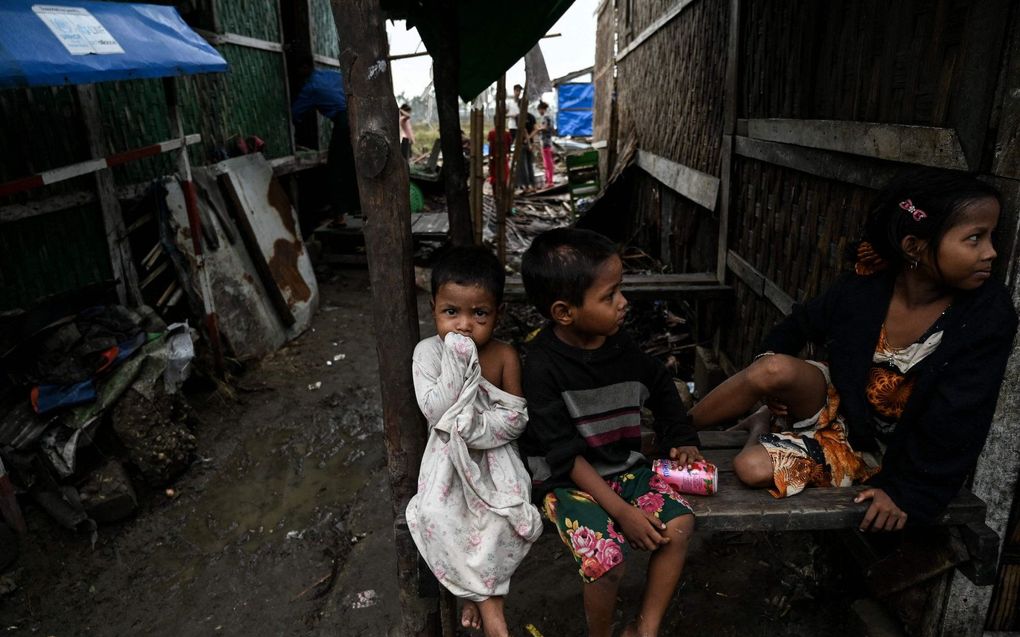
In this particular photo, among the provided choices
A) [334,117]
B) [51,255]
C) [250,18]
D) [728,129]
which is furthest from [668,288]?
[250,18]

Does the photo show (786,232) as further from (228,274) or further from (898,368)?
(228,274)

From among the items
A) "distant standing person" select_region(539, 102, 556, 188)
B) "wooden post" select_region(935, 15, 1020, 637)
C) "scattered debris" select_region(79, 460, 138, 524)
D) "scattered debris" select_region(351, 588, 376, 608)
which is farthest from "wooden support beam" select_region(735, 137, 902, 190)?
"distant standing person" select_region(539, 102, 556, 188)

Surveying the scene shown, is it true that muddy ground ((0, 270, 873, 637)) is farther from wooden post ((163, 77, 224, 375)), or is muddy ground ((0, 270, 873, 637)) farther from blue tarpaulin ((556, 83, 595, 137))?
blue tarpaulin ((556, 83, 595, 137))

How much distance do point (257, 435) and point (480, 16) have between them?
3.38 meters

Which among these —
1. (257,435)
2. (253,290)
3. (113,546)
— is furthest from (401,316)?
(253,290)

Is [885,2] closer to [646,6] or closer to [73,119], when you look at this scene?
[73,119]

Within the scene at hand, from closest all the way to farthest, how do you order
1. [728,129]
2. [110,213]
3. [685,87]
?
[728,129] → [110,213] → [685,87]

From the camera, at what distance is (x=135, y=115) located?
5.19 metres

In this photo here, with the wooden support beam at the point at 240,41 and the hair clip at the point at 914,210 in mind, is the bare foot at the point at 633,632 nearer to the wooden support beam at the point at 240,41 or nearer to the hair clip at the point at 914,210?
the hair clip at the point at 914,210

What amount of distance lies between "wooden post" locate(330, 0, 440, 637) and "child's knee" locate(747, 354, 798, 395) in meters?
1.18

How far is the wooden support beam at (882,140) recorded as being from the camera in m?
1.96

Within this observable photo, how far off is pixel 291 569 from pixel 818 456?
2871mm

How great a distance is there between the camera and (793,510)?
198cm

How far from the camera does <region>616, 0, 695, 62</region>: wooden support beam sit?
19.2ft
